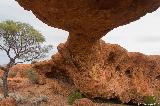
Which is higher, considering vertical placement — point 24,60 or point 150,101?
point 24,60

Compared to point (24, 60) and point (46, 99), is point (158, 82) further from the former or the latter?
point (24, 60)

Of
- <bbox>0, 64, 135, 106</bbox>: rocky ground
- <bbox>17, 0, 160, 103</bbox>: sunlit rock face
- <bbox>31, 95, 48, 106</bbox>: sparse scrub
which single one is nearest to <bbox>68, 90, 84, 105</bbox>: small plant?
<bbox>0, 64, 135, 106</bbox>: rocky ground

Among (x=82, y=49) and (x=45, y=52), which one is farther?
(x=45, y=52)

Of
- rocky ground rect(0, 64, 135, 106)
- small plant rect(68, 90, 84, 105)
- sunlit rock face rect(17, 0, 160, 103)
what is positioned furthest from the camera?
rocky ground rect(0, 64, 135, 106)

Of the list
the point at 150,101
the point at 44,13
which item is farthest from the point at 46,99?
the point at 44,13

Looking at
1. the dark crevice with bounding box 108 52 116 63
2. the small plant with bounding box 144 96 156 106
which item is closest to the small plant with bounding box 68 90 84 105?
the dark crevice with bounding box 108 52 116 63

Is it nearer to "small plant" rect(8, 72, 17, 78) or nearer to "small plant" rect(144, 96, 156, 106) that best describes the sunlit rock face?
"small plant" rect(144, 96, 156, 106)

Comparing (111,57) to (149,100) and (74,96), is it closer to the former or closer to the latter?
(74,96)

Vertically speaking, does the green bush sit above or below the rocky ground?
above

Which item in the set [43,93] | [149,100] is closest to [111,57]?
[149,100]

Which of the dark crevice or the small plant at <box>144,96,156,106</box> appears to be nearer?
the small plant at <box>144,96,156,106</box>

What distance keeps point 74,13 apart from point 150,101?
17.4 m

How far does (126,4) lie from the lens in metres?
12.7

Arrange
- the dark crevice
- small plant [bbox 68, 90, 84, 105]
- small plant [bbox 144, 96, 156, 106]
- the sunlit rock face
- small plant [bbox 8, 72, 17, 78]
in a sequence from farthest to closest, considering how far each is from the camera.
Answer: small plant [bbox 8, 72, 17, 78] < the dark crevice < small plant [bbox 144, 96, 156, 106] < small plant [bbox 68, 90, 84, 105] < the sunlit rock face
